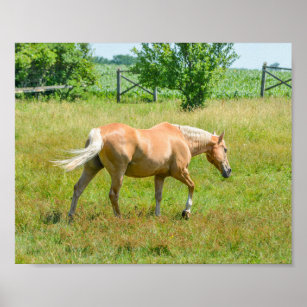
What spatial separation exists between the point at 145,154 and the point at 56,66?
122 centimetres

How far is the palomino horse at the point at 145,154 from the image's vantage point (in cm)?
535

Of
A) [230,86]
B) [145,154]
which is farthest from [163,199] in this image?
[230,86]

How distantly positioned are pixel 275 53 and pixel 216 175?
130 cm

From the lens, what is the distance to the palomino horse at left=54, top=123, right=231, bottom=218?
17.6 ft

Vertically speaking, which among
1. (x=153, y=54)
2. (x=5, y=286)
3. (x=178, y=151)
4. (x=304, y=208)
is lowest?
(x=5, y=286)

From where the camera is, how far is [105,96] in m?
5.62

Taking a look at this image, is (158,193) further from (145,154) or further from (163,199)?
(145,154)

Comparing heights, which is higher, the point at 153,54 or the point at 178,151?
the point at 153,54

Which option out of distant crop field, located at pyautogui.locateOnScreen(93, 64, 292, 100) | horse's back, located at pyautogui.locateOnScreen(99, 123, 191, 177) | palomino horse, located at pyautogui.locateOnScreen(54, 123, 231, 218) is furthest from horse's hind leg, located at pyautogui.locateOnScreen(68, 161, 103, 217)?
distant crop field, located at pyautogui.locateOnScreen(93, 64, 292, 100)

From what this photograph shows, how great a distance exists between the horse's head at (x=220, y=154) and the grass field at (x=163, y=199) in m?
0.06

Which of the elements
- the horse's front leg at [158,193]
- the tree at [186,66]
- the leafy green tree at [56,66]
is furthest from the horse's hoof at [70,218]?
the tree at [186,66]

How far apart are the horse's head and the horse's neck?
5 centimetres
